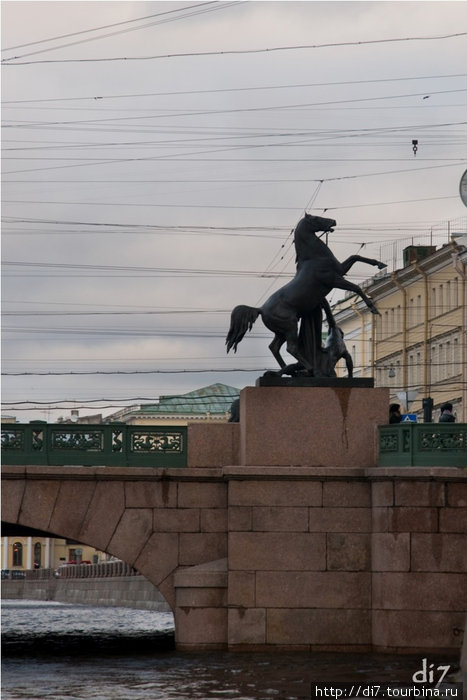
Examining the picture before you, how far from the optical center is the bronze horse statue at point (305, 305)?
2644 centimetres

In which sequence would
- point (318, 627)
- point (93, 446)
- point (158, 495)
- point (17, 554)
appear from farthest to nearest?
1. point (17, 554)
2. point (93, 446)
3. point (158, 495)
4. point (318, 627)

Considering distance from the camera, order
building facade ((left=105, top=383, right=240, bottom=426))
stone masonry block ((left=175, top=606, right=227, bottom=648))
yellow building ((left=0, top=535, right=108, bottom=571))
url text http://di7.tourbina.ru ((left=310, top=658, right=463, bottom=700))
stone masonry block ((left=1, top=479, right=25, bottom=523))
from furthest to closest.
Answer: yellow building ((left=0, top=535, right=108, bottom=571))
building facade ((left=105, top=383, right=240, bottom=426))
stone masonry block ((left=1, top=479, right=25, bottom=523))
stone masonry block ((left=175, top=606, right=227, bottom=648))
url text http://di7.tourbina.ru ((left=310, top=658, right=463, bottom=700))

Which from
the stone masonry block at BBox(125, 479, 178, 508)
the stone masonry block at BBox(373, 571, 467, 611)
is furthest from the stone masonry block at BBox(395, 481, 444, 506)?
the stone masonry block at BBox(125, 479, 178, 508)

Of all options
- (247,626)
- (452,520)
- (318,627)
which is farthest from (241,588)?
(452,520)

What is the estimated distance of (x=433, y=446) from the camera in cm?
2514

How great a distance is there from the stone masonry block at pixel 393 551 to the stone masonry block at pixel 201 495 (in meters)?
2.54

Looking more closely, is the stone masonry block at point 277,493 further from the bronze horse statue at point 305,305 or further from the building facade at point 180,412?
the building facade at point 180,412

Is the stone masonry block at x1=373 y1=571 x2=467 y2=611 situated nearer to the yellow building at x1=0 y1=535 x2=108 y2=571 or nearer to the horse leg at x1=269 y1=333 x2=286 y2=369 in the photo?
the horse leg at x1=269 y1=333 x2=286 y2=369

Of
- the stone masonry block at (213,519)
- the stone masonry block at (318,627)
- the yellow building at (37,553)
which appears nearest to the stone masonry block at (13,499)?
the stone masonry block at (213,519)

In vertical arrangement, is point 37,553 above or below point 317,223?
below

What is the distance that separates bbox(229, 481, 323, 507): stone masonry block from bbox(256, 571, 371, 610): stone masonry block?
0.98 metres

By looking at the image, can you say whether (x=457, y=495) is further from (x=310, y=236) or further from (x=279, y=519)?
(x=310, y=236)

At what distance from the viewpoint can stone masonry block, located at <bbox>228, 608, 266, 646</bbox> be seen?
2531 centimetres

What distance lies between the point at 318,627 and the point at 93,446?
436 cm
